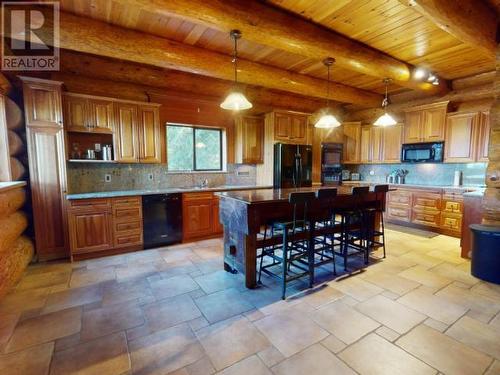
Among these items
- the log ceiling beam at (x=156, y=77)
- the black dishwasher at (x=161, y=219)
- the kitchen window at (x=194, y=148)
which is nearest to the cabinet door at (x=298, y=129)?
the log ceiling beam at (x=156, y=77)

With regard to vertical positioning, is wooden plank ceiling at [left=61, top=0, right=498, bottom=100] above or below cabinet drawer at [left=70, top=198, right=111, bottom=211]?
above

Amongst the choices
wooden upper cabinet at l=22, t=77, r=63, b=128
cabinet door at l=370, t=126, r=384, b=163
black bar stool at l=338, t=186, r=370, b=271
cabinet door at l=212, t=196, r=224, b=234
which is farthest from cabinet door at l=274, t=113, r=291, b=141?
wooden upper cabinet at l=22, t=77, r=63, b=128

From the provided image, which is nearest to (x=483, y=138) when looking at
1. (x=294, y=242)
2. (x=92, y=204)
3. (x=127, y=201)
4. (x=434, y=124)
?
(x=434, y=124)

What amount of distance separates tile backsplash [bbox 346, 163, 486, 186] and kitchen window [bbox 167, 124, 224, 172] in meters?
3.99

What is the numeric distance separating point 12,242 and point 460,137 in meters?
7.23

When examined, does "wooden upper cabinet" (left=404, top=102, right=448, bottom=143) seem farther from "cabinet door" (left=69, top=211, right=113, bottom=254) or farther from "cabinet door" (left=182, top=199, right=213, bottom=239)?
"cabinet door" (left=69, top=211, right=113, bottom=254)

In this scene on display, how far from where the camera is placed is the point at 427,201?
496cm

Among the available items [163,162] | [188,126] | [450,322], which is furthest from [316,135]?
[450,322]

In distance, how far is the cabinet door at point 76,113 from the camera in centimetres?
363

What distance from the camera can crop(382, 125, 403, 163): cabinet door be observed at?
5.64m

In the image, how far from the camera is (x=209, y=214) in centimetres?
455

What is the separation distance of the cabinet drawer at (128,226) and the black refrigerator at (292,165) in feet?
8.94
